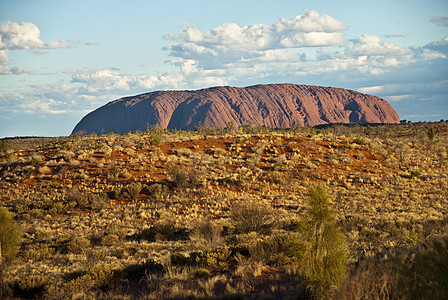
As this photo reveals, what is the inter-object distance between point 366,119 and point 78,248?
14530cm

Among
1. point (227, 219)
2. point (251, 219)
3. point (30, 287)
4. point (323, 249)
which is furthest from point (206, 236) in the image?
point (323, 249)

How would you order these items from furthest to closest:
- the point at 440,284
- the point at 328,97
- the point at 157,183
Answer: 1. the point at 328,97
2. the point at 157,183
3. the point at 440,284

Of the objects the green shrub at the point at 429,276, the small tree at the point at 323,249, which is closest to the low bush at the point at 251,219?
the small tree at the point at 323,249

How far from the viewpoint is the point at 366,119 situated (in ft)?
469

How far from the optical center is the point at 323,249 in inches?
264

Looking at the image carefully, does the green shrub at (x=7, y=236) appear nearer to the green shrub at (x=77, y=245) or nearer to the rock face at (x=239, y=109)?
the green shrub at (x=77, y=245)

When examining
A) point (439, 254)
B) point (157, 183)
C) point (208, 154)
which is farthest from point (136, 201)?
point (439, 254)

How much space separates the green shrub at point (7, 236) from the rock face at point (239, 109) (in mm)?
101148

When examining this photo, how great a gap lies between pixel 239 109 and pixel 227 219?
4499 inches

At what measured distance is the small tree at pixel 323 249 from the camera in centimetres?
662

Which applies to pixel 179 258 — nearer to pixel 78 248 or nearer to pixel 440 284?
pixel 78 248

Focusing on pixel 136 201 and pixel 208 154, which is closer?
pixel 136 201

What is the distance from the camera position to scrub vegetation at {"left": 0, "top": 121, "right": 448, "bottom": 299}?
683 centimetres

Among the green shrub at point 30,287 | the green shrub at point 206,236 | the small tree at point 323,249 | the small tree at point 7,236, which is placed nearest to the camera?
the small tree at point 323,249
